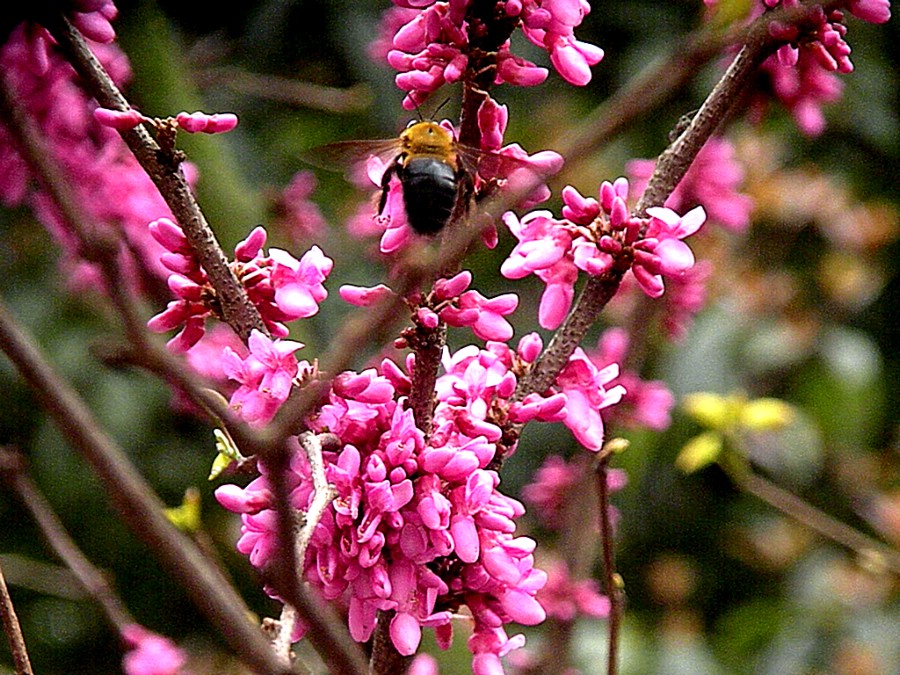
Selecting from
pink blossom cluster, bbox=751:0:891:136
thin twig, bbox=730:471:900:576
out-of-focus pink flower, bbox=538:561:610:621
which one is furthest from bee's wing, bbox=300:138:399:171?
thin twig, bbox=730:471:900:576

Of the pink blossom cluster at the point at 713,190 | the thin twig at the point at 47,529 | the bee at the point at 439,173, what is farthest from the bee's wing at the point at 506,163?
the pink blossom cluster at the point at 713,190

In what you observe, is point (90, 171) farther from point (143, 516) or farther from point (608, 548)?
point (143, 516)

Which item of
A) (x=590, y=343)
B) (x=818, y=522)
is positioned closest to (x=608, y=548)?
(x=818, y=522)

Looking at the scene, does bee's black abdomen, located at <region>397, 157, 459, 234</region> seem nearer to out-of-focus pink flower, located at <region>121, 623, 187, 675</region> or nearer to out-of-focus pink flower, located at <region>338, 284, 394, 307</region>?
out-of-focus pink flower, located at <region>338, 284, 394, 307</region>

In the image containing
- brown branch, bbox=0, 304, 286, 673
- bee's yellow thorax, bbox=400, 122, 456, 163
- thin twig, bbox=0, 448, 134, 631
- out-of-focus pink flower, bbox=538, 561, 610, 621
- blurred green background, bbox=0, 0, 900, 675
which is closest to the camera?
brown branch, bbox=0, 304, 286, 673

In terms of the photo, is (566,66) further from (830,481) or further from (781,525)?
(781,525)

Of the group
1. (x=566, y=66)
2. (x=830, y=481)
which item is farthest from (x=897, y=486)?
(x=566, y=66)
